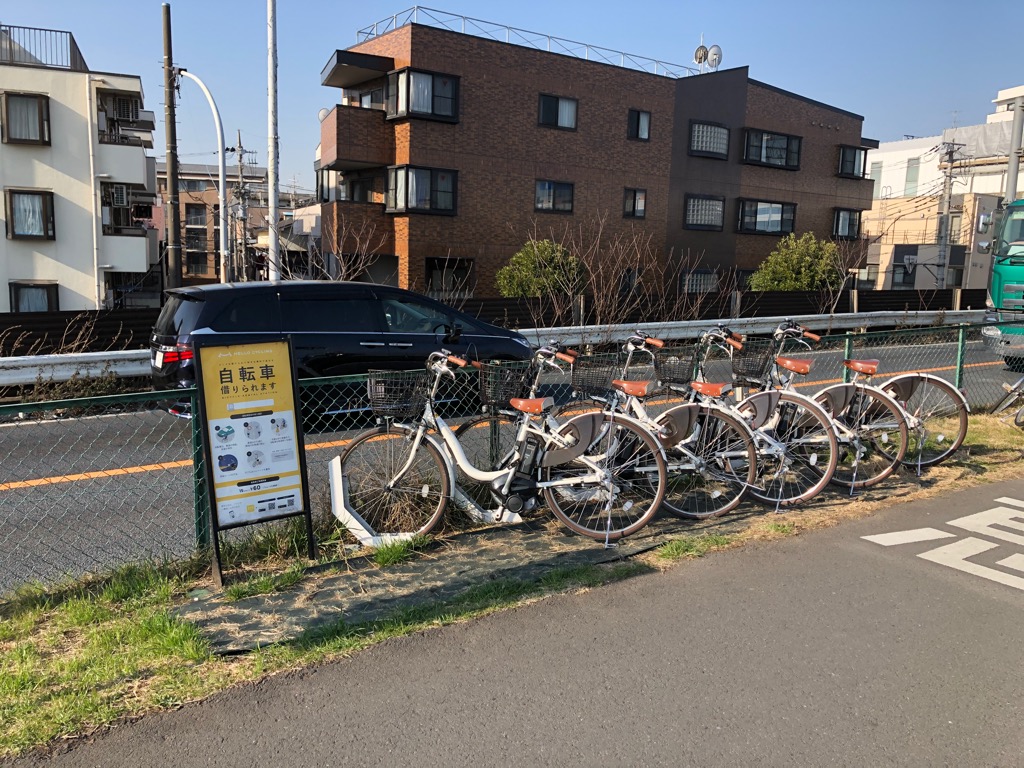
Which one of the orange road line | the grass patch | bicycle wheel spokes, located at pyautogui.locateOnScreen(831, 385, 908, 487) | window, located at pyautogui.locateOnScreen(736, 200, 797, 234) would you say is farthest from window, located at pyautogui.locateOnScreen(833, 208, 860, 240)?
the grass patch

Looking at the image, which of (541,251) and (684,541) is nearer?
(684,541)

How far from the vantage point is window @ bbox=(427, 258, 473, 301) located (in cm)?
2466

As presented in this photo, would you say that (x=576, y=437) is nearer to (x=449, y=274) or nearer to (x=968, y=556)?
(x=968, y=556)

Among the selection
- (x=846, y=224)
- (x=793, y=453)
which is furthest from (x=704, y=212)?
(x=793, y=453)

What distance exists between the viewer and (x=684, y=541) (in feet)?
16.4

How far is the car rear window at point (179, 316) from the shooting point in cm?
802

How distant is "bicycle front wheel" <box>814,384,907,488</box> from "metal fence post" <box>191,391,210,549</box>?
4.35m

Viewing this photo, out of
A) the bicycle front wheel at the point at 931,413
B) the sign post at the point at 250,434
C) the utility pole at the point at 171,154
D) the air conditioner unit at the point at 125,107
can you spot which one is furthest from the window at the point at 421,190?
the sign post at the point at 250,434

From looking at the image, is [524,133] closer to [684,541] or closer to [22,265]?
[22,265]

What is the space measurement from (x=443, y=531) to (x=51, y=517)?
277 cm

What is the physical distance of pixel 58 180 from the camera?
23797mm

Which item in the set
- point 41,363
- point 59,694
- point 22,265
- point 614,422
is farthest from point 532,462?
point 22,265

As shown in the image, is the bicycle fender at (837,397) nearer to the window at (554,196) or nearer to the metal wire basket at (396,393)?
the metal wire basket at (396,393)

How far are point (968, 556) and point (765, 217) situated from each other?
2907 cm
